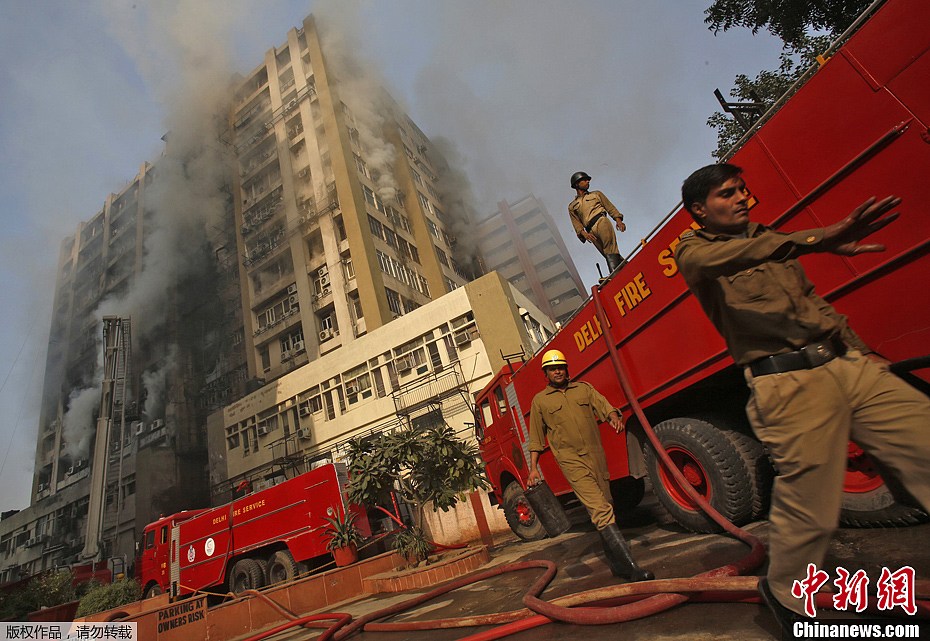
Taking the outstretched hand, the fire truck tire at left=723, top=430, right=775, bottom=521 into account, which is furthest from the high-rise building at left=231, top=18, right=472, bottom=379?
the outstretched hand

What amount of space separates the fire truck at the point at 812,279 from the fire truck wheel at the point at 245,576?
9272 mm

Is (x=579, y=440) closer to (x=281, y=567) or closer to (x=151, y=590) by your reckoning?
(x=281, y=567)

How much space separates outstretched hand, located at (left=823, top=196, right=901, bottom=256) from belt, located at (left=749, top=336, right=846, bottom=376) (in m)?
0.33

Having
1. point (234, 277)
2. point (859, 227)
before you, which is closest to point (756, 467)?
point (859, 227)

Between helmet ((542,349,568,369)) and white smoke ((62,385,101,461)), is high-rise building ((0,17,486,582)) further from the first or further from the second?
helmet ((542,349,568,369))

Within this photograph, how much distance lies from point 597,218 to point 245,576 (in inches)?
427

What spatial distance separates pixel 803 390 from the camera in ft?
5.06

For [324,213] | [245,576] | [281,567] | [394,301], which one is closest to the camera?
[281,567]

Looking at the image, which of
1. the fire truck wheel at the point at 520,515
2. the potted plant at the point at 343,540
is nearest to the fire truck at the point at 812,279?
the fire truck wheel at the point at 520,515

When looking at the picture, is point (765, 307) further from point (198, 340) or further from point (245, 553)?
point (198, 340)

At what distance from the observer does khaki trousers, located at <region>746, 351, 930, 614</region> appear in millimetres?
1464

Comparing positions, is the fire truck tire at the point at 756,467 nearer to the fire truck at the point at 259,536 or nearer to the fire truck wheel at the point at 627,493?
the fire truck wheel at the point at 627,493

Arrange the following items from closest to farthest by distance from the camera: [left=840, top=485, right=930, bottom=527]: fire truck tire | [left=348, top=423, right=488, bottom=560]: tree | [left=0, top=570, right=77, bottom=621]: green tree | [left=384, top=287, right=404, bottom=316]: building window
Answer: [left=840, top=485, right=930, bottom=527]: fire truck tire
[left=348, top=423, right=488, bottom=560]: tree
[left=0, top=570, right=77, bottom=621]: green tree
[left=384, top=287, right=404, bottom=316]: building window

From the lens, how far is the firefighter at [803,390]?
1481 millimetres
